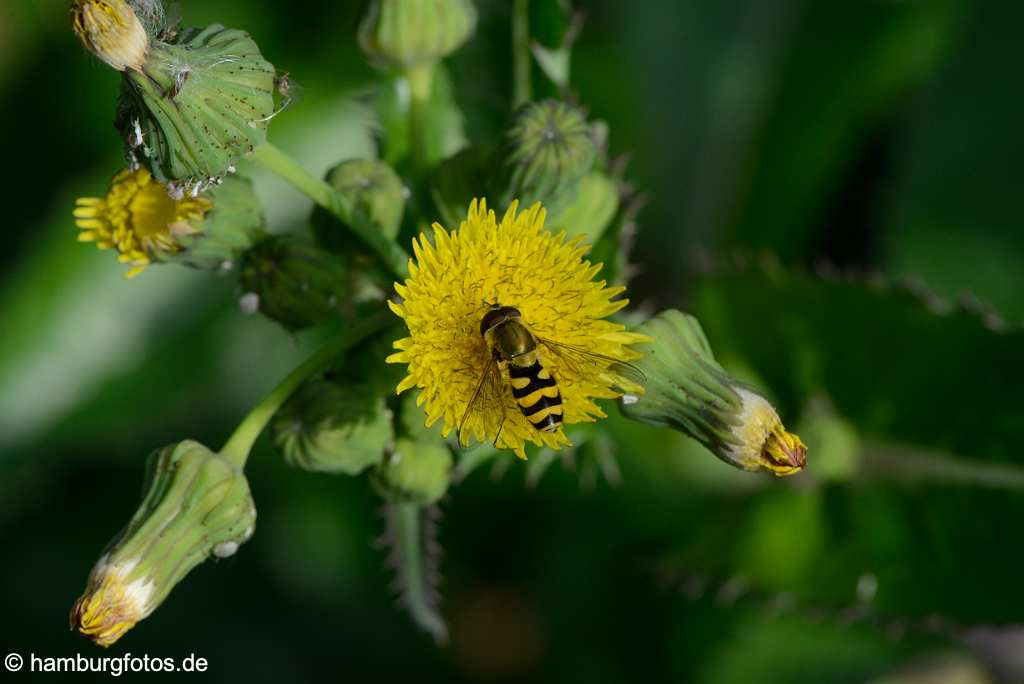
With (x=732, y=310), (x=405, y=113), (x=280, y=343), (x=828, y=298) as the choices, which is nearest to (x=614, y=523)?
(x=732, y=310)

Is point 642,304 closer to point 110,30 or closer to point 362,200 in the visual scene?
point 362,200

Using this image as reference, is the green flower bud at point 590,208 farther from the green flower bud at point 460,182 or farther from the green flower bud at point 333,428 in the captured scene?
the green flower bud at point 333,428

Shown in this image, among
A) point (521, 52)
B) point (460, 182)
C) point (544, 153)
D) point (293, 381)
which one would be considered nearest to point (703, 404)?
point (544, 153)

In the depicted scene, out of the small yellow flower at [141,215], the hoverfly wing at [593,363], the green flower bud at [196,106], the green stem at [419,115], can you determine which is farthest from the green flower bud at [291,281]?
the hoverfly wing at [593,363]

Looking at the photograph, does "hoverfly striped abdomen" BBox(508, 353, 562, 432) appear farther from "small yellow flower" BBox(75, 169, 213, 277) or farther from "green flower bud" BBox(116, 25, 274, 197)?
"small yellow flower" BBox(75, 169, 213, 277)

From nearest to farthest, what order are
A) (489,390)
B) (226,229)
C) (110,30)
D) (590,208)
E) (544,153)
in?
(110,30), (489,390), (544,153), (226,229), (590,208)

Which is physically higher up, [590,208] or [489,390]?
[590,208]

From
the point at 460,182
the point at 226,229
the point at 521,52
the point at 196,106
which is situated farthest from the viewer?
the point at 521,52
